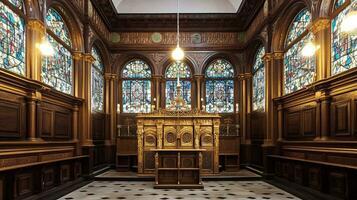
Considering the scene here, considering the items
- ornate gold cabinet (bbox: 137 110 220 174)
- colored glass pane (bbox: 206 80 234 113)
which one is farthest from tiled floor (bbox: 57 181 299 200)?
colored glass pane (bbox: 206 80 234 113)

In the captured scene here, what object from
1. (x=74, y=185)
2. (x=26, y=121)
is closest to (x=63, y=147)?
(x=74, y=185)

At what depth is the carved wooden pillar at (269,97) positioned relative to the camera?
1128cm

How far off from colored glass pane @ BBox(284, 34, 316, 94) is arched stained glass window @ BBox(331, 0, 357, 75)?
1.01 metres

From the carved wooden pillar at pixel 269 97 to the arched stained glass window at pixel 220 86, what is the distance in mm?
3933

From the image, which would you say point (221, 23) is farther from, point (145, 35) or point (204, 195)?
point (204, 195)

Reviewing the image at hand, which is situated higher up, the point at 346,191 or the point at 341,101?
the point at 341,101

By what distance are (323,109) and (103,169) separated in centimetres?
832

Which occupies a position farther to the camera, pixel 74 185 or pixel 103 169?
pixel 103 169

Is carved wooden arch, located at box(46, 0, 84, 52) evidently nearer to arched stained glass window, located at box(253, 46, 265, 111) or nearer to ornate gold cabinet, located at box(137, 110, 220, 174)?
ornate gold cabinet, located at box(137, 110, 220, 174)

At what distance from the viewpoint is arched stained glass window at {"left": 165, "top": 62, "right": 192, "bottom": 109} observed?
1564 centimetres

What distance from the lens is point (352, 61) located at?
279 inches

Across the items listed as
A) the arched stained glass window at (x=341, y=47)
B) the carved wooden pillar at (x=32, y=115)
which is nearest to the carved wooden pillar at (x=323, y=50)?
the arched stained glass window at (x=341, y=47)

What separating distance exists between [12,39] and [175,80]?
353 inches

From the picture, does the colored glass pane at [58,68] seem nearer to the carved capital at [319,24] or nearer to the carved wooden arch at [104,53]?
the carved wooden arch at [104,53]
